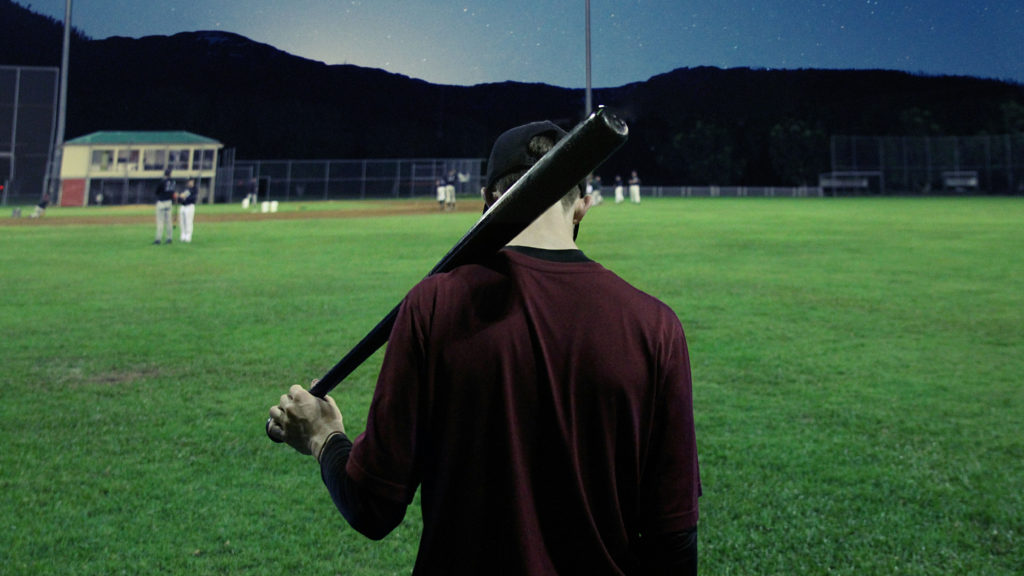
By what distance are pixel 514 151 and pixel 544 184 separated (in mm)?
346

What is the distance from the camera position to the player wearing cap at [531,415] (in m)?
1.93

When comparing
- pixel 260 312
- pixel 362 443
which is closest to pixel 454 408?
pixel 362 443

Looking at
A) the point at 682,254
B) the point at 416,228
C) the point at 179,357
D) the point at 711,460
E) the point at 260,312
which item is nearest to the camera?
the point at 711,460

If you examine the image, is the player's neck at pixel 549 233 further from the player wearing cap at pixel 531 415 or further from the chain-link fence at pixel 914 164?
the chain-link fence at pixel 914 164

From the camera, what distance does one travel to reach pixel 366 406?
7.48 m

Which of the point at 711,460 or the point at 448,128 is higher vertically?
the point at 448,128

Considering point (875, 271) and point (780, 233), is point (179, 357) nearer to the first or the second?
point (875, 271)

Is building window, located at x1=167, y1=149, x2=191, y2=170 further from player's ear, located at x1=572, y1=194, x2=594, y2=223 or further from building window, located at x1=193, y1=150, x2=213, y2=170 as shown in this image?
player's ear, located at x1=572, y1=194, x2=594, y2=223

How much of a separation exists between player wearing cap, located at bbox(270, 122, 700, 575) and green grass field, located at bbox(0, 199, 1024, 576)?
8.68 ft

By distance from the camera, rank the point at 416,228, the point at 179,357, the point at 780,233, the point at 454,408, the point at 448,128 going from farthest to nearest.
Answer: the point at 448,128 < the point at 416,228 < the point at 780,233 < the point at 179,357 < the point at 454,408

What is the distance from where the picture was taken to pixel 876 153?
7075 cm

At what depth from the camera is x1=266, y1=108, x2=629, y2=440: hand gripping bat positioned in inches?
60.4

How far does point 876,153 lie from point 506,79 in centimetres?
7163

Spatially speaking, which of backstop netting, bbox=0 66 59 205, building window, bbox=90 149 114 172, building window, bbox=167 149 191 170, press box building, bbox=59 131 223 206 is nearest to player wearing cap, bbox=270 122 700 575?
press box building, bbox=59 131 223 206
